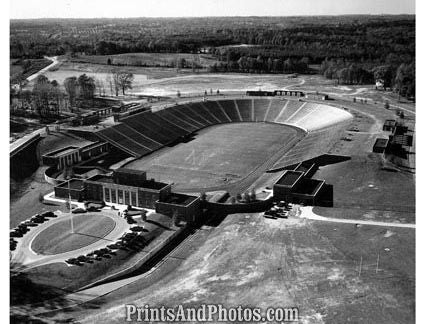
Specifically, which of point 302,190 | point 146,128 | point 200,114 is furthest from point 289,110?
point 302,190

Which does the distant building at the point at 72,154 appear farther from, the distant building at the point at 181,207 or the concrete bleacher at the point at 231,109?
the concrete bleacher at the point at 231,109

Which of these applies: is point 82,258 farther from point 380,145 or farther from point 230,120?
point 230,120

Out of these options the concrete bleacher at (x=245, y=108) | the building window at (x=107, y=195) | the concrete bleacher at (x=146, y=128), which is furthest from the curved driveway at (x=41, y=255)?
the concrete bleacher at (x=245, y=108)

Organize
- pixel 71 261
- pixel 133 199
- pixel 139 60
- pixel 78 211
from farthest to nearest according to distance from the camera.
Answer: pixel 139 60 → pixel 133 199 → pixel 78 211 → pixel 71 261

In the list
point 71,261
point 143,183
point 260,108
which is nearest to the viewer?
point 71,261

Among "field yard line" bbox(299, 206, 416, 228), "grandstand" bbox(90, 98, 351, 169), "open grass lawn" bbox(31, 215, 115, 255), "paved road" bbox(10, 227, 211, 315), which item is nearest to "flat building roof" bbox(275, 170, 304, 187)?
"field yard line" bbox(299, 206, 416, 228)

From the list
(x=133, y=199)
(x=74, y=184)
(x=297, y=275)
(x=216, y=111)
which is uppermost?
(x=216, y=111)
